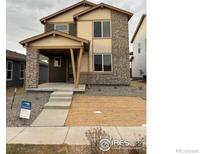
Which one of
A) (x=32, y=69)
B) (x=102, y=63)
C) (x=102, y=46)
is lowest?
(x=32, y=69)

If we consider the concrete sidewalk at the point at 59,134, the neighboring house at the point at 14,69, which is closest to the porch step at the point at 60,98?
the concrete sidewalk at the point at 59,134

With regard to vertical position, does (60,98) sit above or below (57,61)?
below

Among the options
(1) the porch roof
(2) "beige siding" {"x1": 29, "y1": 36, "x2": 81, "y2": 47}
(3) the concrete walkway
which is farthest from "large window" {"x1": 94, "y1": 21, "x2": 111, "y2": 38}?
(3) the concrete walkway

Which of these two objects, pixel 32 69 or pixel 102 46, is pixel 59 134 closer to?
pixel 32 69

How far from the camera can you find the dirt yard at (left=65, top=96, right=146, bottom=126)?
245 inches

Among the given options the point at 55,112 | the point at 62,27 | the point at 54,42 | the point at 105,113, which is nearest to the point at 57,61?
the point at 62,27

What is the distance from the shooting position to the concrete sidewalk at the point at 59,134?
4418mm

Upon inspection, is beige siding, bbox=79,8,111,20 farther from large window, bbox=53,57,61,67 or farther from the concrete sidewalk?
the concrete sidewalk

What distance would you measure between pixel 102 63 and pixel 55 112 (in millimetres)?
8215

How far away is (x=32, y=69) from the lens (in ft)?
39.2

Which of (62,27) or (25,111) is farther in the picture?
(62,27)
